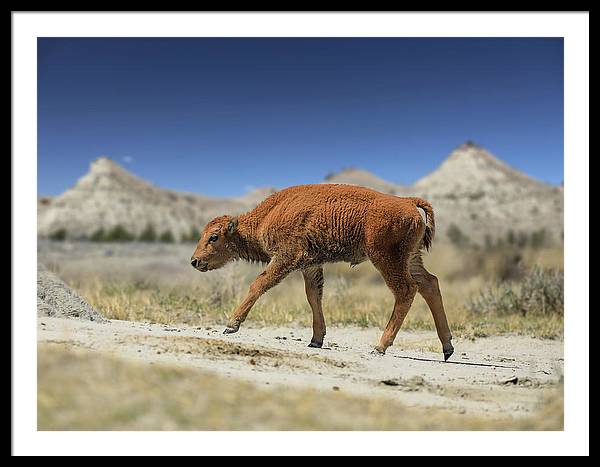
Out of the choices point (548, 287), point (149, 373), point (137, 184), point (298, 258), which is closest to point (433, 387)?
point (298, 258)

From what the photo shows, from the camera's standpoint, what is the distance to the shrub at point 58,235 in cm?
4187

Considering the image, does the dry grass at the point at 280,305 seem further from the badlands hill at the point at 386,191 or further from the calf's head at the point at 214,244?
the badlands hill at the point at 386,191

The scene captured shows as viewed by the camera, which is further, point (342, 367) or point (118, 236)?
point (118, 236)

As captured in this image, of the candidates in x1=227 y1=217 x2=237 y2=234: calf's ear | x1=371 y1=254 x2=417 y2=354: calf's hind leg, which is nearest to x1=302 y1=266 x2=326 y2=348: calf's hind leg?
x1=371 y1=254 x2=417 y2=354: calf's hind leg

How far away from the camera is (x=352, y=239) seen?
26.3ft

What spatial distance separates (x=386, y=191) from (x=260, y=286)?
4518 centimetres

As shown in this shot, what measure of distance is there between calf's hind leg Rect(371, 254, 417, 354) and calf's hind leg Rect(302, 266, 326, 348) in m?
1.00

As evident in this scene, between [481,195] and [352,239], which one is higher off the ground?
[481,195]

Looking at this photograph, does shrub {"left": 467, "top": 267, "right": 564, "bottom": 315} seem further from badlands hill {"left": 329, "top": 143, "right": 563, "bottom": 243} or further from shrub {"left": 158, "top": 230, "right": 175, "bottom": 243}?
shrub {"left": 158, "top": 230, "right": 175, "bottom": 243}

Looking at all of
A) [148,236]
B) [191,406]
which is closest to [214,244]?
[191,406]

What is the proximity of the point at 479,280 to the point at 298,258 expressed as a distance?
579 inches

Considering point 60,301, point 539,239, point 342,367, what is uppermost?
point 539,239

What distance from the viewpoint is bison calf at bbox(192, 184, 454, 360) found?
7.91 metres

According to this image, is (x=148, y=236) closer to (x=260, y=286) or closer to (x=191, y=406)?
(x=260, y=286)
